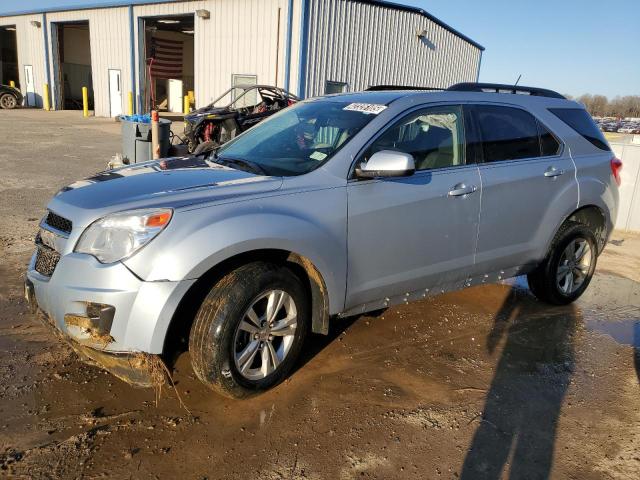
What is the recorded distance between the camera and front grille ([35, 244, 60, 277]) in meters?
2.95

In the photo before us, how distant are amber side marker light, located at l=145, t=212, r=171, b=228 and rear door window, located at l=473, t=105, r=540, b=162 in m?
2.46

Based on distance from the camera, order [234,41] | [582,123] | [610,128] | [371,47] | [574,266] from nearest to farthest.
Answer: [582,123], [574,266], [371,47], [234,41], [610,128]

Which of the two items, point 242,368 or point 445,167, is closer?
point 242,368

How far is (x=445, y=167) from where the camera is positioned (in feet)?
12.6

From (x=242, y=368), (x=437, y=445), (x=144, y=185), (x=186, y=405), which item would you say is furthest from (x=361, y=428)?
(x=144, y=185)

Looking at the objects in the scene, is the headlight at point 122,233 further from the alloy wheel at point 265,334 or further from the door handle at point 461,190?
the door handle at point 461,190

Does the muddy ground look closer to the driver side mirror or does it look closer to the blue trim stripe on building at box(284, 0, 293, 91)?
the driver side mirror

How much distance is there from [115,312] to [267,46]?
15460 millimetres

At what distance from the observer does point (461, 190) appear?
12.6 feet

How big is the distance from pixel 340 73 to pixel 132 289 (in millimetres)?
15419

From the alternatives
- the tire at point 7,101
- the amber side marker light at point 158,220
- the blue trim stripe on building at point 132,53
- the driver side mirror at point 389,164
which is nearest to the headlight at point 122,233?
the amber side marker light at point 158,220

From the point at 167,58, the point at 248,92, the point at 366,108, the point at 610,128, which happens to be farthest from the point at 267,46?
the point at 610,128

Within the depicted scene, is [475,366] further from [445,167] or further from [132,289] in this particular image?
[132,289]

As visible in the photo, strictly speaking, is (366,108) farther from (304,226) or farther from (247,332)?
(247,332)
